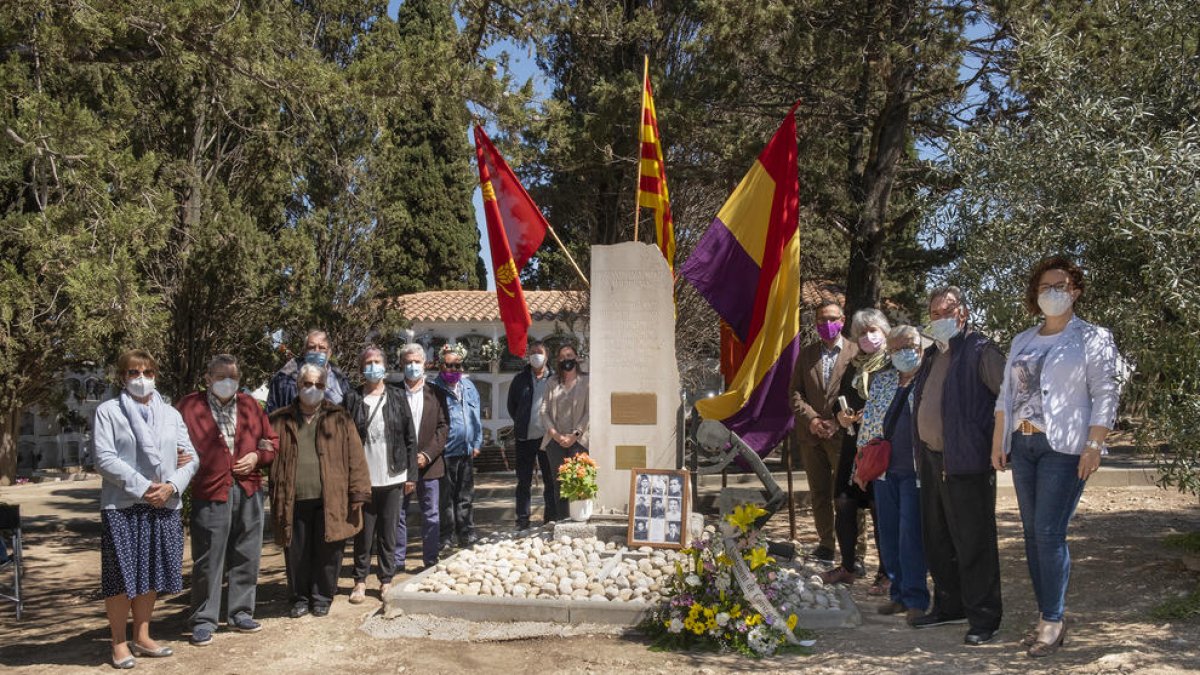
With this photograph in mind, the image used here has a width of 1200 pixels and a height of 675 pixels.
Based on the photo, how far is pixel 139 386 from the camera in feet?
19.2

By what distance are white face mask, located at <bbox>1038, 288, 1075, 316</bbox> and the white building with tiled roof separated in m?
19.5

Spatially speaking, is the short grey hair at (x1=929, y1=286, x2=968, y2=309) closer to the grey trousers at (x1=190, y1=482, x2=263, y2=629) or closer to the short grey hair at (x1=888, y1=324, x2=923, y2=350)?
the short grey hair at (x1=888, y1=324, x2=923, y2=350)

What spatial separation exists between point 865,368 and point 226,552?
4631 millimetres

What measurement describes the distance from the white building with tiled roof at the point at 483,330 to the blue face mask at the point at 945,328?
18711 millimetres

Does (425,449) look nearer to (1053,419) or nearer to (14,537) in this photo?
(14,537)

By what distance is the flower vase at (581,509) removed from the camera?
314 inches

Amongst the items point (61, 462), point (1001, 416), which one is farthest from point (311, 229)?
point (61, 462)

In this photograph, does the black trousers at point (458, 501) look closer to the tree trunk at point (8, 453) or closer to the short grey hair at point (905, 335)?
the short grey hair at point (905, 335)

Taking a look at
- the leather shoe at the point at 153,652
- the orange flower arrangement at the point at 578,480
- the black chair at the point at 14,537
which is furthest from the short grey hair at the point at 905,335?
the black chair at the point at 14,537

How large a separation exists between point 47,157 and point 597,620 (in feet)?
15.3

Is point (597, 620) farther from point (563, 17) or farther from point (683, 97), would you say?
point (683, 97)

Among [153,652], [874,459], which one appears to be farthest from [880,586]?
[153,652]

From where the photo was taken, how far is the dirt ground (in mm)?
5160

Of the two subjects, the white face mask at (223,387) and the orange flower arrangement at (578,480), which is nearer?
the white face mask at (223,387)
